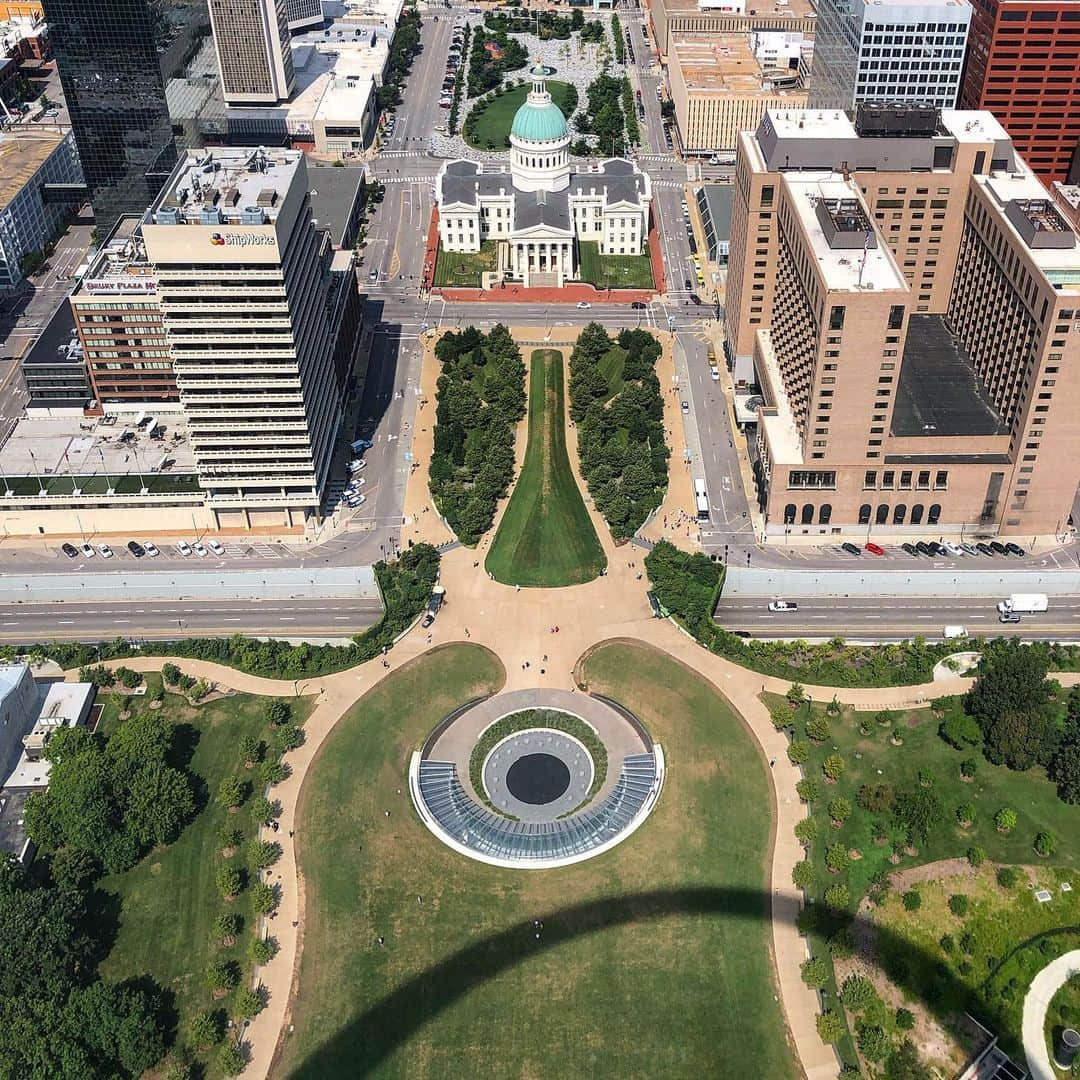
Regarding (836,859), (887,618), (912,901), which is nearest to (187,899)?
(836,859)

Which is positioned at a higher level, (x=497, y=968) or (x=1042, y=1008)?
(x=497, y=968)

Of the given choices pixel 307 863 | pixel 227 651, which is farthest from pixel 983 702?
pixel 227 651

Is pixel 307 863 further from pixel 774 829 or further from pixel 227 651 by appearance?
pixel 774 829

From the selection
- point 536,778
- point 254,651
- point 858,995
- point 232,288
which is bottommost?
point 536,778

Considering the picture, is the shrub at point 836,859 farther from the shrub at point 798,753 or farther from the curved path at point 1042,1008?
the curved path at point 1042,1008

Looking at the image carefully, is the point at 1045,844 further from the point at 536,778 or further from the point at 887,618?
the point at 536,778

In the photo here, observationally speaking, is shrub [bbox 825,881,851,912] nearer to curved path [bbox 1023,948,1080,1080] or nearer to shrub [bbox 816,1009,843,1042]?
shrub [bbox 816,1009,843,1042]

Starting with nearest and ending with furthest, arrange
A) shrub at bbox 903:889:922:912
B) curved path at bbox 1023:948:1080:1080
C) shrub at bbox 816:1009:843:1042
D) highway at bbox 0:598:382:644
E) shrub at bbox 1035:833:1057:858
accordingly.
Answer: curved path at bbox 1023:948:1080:1080
shrub at bbox 816:1009:843:1042
shrub at bbox 903:889:922:912
shrub at bbox 1035:833:1057:858
highway at bbox 0:598:382:644

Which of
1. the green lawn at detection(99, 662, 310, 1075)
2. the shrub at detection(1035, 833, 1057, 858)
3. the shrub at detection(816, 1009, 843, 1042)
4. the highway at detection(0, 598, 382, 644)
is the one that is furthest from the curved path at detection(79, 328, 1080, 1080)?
the shrub at detection(1035, 833, 1057, 858)
